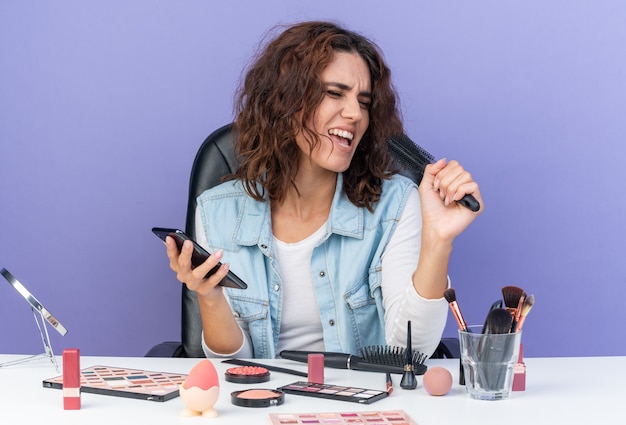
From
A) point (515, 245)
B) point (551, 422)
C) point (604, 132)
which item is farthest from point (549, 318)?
point (551, 422)

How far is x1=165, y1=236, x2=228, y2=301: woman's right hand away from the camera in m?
1.43

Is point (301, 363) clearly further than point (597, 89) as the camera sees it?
No

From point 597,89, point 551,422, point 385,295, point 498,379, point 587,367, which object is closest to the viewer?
point 551,422

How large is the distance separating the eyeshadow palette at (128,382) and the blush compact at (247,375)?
0.25 ft

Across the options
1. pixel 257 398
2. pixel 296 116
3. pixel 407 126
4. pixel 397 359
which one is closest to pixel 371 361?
pixel 397 359

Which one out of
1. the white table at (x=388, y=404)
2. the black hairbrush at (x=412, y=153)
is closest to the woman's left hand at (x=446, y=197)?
the black hairbrush at (x=412, y=153)

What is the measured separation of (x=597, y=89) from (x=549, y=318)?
66 cm

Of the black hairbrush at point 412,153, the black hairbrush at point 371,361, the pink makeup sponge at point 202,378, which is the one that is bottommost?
the black hairbrush at point 371,361

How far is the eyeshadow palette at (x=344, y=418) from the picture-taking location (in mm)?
1065

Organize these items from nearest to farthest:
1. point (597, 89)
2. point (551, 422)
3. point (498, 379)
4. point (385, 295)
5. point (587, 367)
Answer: point (551, 422), point (498, 379), point (587, 367), point (385, 295), point (597, 89)

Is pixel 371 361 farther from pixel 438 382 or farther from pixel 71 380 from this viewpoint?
pixel 71 380

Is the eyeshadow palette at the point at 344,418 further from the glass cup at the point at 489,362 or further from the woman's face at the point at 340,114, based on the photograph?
the woman's face at the point at 340,114

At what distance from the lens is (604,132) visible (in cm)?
235

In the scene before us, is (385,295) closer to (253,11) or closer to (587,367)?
(587,367)
